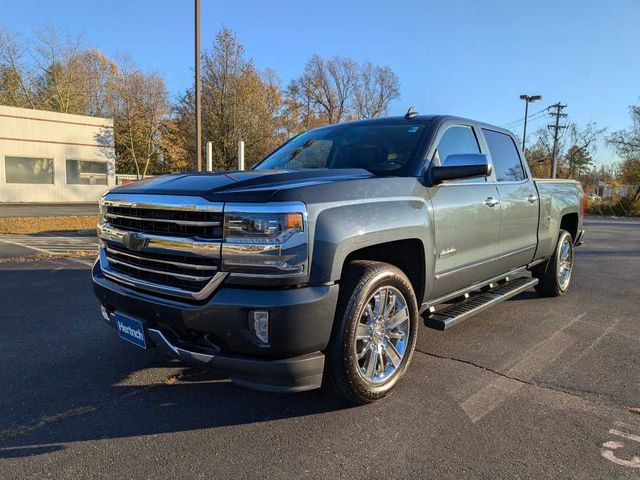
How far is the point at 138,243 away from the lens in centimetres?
311

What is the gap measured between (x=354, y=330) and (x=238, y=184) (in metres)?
1.10

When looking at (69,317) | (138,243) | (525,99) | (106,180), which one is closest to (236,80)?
(106,180)

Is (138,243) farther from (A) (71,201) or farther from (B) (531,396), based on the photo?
(A) (71,201)

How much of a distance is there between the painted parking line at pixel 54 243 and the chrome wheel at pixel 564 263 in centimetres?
832

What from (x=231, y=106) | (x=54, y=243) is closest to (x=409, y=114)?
(x=54, y=243)

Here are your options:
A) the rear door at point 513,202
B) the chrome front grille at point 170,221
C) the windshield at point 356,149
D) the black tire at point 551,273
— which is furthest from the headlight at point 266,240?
the black tire at point 551,273

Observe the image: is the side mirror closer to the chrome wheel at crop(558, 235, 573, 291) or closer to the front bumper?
the front bumper

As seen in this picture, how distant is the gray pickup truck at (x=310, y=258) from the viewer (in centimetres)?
268

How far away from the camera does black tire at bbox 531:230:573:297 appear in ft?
20.2

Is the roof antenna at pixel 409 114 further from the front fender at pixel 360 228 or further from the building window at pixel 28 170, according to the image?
the building window at pixel 28 170

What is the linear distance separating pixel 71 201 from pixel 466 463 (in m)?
32.8

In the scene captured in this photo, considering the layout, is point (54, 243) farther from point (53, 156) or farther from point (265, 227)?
point (53, 156)

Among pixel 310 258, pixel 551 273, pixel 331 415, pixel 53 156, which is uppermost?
pixel 53 156

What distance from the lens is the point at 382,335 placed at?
3279mm
